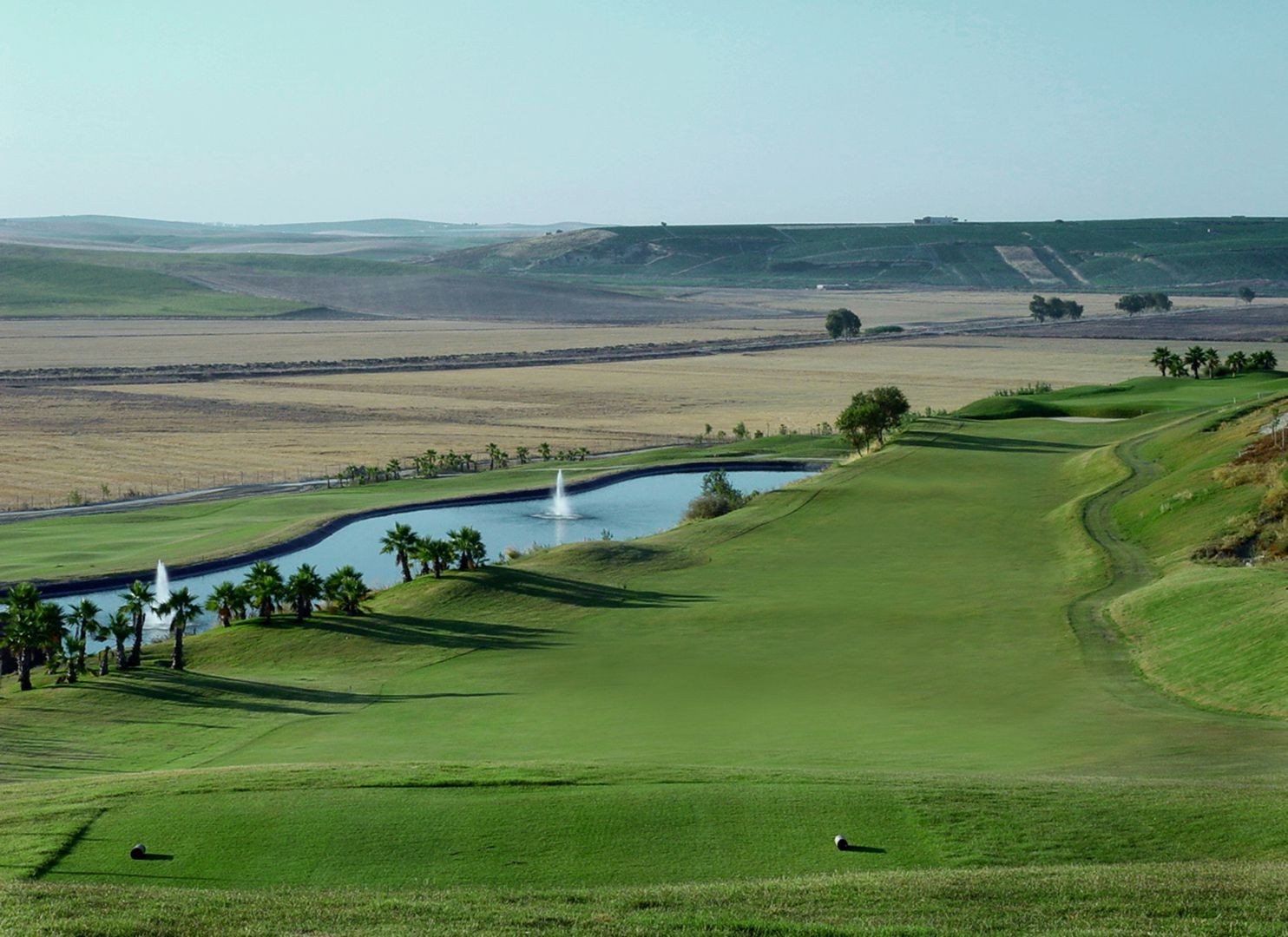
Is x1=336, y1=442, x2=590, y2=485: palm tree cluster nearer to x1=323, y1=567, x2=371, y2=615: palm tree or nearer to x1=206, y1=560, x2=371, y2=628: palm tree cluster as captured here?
x1=206, y1=560, x2=371, y2=628: palm tree cluster

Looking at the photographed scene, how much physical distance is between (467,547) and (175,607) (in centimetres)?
1121

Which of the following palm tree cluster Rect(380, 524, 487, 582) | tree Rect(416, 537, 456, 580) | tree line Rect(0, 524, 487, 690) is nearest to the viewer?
tree line Rect(0, 524, 487, 690)

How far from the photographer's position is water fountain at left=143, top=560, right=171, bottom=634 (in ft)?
175

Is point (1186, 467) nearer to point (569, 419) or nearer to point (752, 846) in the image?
point (752, 846)

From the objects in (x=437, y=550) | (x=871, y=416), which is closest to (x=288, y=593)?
(x=437, y=550)

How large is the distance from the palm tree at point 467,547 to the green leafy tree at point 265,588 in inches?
261

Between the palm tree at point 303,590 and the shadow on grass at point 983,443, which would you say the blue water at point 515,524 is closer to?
the shadow on grass at point 983,443

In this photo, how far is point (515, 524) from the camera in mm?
73250

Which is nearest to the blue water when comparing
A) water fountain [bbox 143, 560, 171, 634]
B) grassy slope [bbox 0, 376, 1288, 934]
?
water fountain [bbox 143, 560, 171, 634]

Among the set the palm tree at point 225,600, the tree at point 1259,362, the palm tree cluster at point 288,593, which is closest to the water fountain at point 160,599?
the palm tree at point 225,600

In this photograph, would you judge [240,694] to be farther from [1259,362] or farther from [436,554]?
[1259,362]

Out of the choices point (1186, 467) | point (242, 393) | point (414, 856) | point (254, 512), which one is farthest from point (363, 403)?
point (414, 856)

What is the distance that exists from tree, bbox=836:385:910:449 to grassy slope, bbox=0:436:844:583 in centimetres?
377

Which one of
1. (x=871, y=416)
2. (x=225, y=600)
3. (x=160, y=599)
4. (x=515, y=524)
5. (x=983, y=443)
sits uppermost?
(x=871, y=416)
